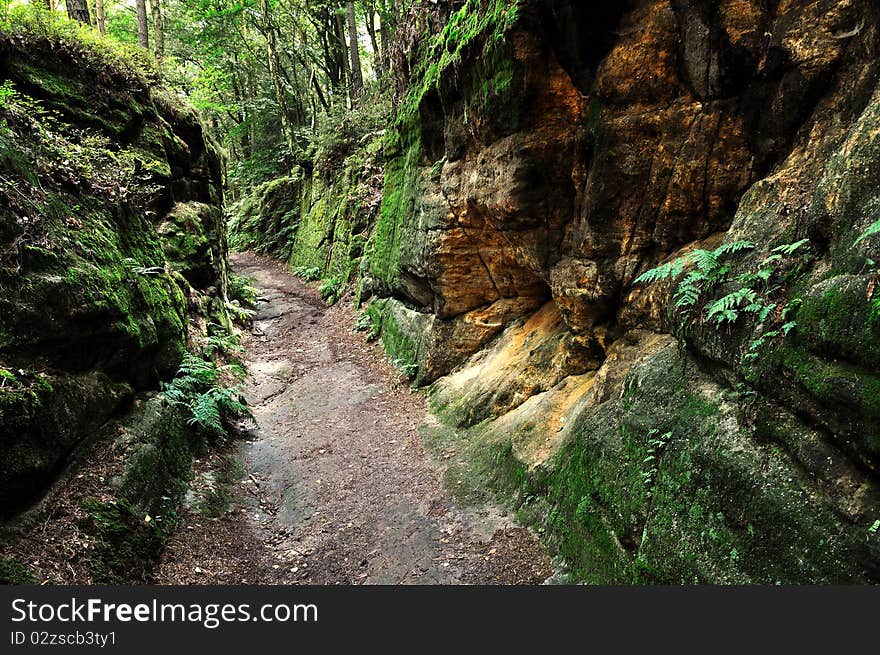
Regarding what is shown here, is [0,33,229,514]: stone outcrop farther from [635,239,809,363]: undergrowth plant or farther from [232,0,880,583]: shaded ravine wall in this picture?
[635,239,809,363]: undergrowth plant

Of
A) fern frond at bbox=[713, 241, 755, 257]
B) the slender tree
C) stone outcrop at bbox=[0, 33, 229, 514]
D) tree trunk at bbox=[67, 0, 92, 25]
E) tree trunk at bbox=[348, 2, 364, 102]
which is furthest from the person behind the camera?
the slender tree

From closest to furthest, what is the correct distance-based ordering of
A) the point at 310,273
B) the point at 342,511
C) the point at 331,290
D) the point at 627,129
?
1. the point at 627,129
2. the point at 342,511
3. the point at 331,290
4. the point at 310,273

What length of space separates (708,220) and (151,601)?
694cm

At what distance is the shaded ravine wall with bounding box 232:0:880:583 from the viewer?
340 cm

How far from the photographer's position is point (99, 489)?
5.16 m

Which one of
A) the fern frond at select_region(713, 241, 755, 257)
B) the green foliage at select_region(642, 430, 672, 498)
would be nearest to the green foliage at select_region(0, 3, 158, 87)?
the fern frond at select_region(713, 241, 755, 257)

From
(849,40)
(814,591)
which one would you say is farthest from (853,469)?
(849,40)

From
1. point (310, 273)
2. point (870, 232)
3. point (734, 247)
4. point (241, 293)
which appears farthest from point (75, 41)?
point (870, 232)

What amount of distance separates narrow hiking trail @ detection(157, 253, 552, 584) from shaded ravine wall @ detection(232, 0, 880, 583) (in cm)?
74

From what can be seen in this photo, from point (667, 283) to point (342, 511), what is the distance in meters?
5.61

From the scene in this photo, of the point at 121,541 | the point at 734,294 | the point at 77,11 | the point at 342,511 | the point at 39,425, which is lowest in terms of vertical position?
the point at 342,511

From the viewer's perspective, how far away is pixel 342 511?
7.11 meters

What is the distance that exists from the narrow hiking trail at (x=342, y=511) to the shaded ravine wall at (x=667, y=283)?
2.43 ft

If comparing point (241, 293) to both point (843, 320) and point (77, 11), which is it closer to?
point (77, 11)
